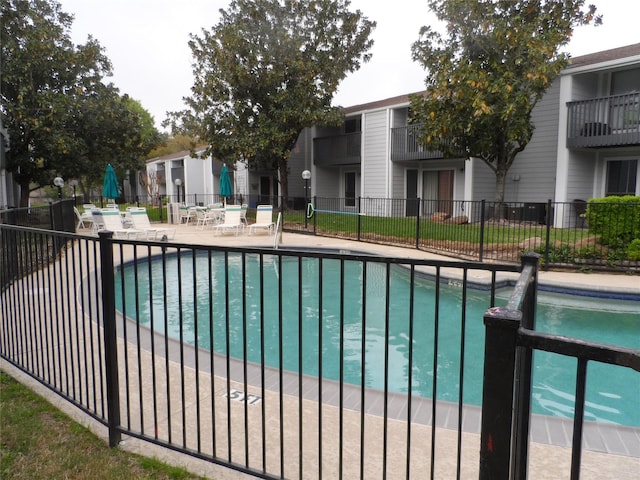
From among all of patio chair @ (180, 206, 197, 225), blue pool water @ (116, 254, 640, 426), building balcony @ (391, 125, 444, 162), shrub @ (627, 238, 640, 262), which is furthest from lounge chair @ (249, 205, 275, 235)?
shrub @ (627, 238, 640, 262)

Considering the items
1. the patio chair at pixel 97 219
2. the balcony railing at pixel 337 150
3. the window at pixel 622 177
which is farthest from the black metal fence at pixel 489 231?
the balcony railing at pixel 337 150

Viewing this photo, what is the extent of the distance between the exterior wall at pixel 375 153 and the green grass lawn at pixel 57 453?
18247mm

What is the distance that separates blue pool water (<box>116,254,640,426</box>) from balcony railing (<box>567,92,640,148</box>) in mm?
7800

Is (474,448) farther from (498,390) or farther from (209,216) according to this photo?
(209,216)

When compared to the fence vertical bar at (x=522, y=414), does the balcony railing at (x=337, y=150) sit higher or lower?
higher

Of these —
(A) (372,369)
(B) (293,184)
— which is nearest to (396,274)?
(A) (372,369)

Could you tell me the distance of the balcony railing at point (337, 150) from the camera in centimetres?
2192

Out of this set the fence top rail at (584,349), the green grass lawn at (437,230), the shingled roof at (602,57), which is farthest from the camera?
the shingled roof at (602,57)

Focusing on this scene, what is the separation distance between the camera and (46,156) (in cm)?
1638

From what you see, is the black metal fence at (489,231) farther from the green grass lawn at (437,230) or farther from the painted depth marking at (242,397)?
the painted depth marking at (242,397)

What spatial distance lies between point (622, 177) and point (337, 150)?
1224cm

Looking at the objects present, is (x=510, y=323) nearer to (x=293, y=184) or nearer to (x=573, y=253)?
(x=573, y=253)

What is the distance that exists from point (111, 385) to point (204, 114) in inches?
770

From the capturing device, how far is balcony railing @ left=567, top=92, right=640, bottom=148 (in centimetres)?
1306
